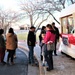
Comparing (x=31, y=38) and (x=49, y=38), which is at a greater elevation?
(x=49, y=38)

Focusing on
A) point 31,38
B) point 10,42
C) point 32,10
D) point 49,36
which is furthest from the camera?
point 32,10

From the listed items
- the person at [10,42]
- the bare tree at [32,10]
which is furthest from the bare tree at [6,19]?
the person at [10,42]

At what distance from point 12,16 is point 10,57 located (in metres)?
25.5

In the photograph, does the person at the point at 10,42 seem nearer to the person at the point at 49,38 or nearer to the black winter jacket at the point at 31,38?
the black winter jacket at the point at 31,38

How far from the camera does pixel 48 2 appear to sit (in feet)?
96.9

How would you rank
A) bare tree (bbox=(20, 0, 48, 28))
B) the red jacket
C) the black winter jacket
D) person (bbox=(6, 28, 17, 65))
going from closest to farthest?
the red jacket
the black winter jacket
person (bbox=(6, 28, 17, 65))
bare tree (bbox=(20, 0, 48, 28))

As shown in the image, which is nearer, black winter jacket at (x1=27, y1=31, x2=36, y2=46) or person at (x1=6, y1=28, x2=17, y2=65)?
black winter jacket at (x1=27, y1=31, x2=36, y2=46)

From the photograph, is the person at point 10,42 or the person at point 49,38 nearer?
the person at point 49,38

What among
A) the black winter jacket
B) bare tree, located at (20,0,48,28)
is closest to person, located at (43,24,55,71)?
the black winter jacket

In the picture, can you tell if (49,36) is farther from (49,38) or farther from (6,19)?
(6,19)

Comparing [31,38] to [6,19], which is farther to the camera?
[6,19]

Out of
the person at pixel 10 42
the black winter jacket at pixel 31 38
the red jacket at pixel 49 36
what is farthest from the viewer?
the person at pixel 10 42

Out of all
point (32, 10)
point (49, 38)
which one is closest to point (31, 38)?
point (49, 38)

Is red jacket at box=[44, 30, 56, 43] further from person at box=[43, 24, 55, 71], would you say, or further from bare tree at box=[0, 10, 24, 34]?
bare tree at box=[0, 10, 24, 34]
